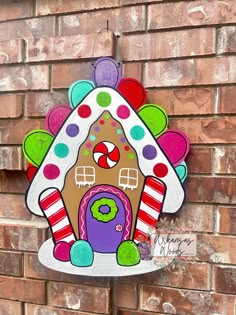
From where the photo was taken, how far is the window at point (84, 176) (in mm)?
967

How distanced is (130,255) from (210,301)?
0.77 ft

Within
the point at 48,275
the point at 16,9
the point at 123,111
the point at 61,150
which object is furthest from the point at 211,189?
the point at 16,9

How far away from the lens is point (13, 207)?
1.06 m

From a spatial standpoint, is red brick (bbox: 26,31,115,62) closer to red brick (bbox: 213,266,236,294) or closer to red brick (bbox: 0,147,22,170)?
red brick (bbox: 0,147,22,170)

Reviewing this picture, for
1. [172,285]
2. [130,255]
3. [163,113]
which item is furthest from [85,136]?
[172,285]

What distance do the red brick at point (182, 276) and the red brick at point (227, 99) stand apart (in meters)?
0.39

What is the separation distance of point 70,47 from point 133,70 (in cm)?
18

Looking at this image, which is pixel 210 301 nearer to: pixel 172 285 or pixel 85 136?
pixel 172 285

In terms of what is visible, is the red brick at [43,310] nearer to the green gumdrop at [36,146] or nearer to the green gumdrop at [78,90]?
the green gumdrop at [36,146]

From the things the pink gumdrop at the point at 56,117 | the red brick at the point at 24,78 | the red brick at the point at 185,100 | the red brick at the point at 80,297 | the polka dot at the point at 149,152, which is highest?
the red brick at the point at 24,78

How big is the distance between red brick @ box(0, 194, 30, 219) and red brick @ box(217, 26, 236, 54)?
0.66 meters

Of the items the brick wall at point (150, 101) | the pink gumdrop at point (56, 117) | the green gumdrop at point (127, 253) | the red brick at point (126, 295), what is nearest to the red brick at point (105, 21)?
the brick wall at point (150, 101)

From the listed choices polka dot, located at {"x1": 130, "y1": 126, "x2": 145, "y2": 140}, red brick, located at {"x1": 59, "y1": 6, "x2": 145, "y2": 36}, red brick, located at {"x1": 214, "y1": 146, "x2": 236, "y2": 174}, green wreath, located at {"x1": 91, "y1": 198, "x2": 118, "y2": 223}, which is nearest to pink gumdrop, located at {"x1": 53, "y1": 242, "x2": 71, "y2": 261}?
green wreath, located at {"x1": 91, "y1": 198, "x2": 118, "y2": 223}

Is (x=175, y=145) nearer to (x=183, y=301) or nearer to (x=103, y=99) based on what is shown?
(x=103, y=99)
